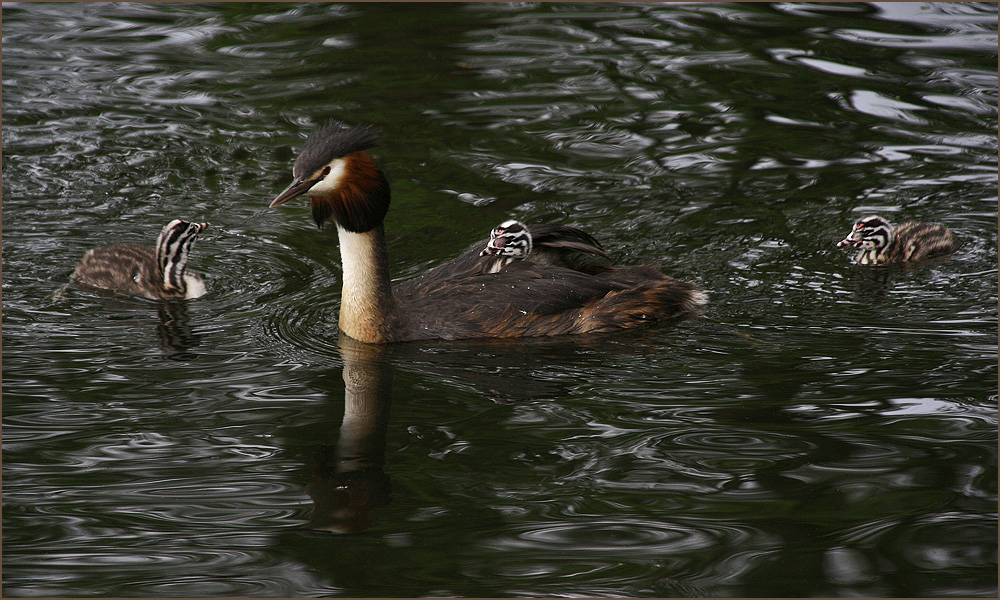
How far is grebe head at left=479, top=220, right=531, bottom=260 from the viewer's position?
6.78 metres

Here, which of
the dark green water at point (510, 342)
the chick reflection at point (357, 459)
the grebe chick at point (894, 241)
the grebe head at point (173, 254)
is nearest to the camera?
the dark green water at point (510, 342)

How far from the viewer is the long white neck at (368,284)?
6.39 meters

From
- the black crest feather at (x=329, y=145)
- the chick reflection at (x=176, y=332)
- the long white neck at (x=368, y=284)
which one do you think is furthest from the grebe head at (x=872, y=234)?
the chick reflection at (x=176, y=332)

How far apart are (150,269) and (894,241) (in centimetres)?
506

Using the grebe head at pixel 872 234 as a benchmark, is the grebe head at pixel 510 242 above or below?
above

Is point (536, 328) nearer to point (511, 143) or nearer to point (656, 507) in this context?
point (656, 507)

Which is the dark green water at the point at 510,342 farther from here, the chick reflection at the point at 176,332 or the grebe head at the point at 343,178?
the grebe head at the point at 343,178

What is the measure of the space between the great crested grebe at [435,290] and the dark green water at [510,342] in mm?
180

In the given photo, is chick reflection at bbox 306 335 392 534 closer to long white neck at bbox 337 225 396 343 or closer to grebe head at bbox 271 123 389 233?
long white neck at bbox 337 225 396 343

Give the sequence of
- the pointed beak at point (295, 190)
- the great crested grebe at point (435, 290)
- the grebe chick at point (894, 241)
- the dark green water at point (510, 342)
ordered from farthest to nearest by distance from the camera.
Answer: the grebe chick at point (894, 241) < the great crested grebe at point (435, 290) < the pointed beak at point (295, 190) < the dark green water at point (510, 342)

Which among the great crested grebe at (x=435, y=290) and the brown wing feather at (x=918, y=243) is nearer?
the great crested grebe at (x=435, y=290)

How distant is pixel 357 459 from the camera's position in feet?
16.5

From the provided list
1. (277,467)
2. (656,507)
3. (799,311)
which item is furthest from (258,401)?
(799,311)

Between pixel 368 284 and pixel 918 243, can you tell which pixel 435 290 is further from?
pixel 918 243
